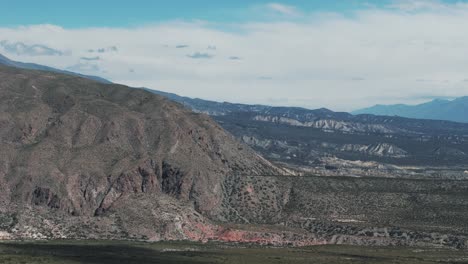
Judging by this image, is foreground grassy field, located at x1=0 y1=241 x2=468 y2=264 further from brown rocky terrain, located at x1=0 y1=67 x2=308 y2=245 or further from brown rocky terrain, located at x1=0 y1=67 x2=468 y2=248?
brown rocky terrain, located at x1=0 y1=67 x2=308 y2=245

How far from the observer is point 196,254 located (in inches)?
4424

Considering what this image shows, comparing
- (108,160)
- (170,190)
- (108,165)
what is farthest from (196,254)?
(108,160)

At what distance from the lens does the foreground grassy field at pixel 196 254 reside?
104m

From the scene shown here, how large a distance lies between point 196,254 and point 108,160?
4106cm

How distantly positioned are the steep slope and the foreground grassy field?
1184cm

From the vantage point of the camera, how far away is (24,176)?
459ft

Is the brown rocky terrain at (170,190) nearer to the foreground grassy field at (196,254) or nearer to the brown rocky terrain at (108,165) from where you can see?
the brown rocky terrain at (108,165)

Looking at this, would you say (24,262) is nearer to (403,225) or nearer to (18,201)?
(18,201)

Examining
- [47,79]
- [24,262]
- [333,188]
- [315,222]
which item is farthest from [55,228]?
[47,79]

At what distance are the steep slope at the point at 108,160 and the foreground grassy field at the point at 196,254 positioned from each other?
11844mm

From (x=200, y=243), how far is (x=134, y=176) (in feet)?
76.6

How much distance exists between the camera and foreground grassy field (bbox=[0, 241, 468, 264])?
104438mm

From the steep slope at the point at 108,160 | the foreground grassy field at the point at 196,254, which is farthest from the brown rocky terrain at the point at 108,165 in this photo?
the foreground grassy field at the point at 196,254

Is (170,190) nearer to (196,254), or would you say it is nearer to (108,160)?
(108,160)
